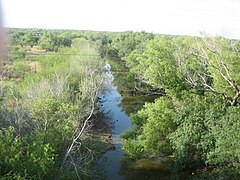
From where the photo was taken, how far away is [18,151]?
7191 millimetres

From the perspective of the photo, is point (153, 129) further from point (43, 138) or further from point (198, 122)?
point (43, 138)

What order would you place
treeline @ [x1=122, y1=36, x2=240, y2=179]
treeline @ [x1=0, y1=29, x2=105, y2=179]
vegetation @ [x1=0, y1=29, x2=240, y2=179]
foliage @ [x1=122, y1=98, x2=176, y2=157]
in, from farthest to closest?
foliage @ [x1=122, y1=98, x2=176, y2=157]
treeline @ [x1=122, y1=36, x2=240, y2=179]
vegetation @ [x1=0, y1=29, x2=240, y2=179]
treeline @ [x1=0, y1=29, x2=105, y2=179]

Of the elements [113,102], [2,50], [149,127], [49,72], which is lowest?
[113,102]

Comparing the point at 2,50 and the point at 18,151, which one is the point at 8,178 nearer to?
the point at 18,151

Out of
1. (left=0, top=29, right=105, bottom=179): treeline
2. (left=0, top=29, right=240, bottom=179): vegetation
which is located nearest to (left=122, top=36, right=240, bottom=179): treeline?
(left=0, top=29, right=240, bottom=179): vegetation

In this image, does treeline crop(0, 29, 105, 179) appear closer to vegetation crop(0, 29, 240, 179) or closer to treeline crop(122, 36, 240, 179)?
vegetation crop(0, 29, 240, 179)

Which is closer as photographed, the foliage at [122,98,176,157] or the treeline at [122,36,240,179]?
the treeline at [122,36,240,179]

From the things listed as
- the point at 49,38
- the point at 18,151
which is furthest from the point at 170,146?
the point at 49,38

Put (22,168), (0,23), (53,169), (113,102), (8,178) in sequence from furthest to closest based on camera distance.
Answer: (113,102)
(53,169)
(22,168)
(8,178)
(0,23)

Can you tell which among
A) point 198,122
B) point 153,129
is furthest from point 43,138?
point 198,122

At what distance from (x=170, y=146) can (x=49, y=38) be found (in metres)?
27.8

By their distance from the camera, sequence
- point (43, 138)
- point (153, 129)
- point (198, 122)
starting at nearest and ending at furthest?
point (43, 138) < point (198, 122) < point (153, 129)

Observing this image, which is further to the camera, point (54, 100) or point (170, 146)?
point (170, 146)

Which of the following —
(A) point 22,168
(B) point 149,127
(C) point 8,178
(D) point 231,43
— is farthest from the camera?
(D) point 231,43
